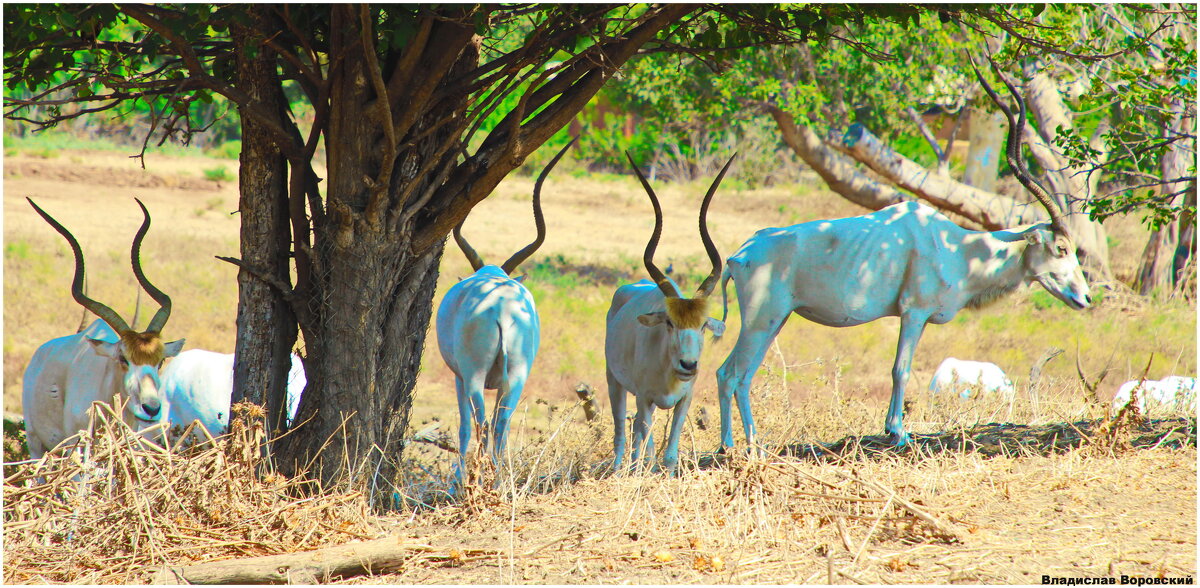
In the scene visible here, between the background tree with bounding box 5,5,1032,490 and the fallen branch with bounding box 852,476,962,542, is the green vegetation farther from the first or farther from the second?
the fallen branch with bounding box 852,476,962,542

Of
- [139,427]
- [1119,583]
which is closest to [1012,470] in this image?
[1119,583]

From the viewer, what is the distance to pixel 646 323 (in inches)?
239

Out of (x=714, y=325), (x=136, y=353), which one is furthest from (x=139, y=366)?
(x=714, y=325)

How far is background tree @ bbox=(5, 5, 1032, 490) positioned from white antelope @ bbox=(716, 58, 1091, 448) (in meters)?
1.42

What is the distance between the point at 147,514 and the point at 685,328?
3015 mm

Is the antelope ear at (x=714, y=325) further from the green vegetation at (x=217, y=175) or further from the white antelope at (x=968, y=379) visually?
the green vegetation at (x=217, y=175)

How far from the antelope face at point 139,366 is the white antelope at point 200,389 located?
5.22ft

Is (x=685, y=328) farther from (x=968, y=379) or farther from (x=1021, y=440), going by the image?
(x=968, y=379)

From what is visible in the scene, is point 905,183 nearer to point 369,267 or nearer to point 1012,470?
point 1012,470

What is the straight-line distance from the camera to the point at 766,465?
14.8 feet

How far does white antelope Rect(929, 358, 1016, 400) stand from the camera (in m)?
8.99

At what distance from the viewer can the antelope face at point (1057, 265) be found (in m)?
6.34

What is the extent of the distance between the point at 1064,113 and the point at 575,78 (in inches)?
480

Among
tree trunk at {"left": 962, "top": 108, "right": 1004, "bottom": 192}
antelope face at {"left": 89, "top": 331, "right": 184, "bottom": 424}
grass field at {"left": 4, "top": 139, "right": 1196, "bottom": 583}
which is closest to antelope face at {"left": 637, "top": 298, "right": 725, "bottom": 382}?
grass field at {"left": 4, "top": 139, "right": 1196, "bottom": 583}
